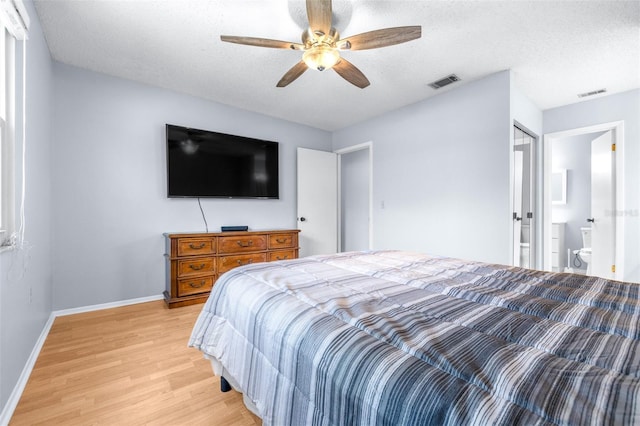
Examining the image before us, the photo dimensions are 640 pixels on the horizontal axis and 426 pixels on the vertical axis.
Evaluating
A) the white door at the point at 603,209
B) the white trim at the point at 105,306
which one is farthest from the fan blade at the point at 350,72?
the white door at the point at 603,209

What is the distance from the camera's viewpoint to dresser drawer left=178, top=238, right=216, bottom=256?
114 inches

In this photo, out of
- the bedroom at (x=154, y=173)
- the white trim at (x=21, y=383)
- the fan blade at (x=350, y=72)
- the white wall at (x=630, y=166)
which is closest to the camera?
the white trim at (x=21, y=383)

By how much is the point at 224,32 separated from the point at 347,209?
3.51 metres

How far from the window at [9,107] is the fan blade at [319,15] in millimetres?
1560

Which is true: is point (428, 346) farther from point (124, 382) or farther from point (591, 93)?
point (591, 93)

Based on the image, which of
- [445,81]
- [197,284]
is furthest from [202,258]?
[445,81]

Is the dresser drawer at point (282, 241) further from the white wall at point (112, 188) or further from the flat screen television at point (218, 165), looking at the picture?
the white wall at point (112, 188)

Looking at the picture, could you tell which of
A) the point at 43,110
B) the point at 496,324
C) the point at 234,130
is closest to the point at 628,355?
the point at 496,324

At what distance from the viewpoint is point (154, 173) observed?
310 cm

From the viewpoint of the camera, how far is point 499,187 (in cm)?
274

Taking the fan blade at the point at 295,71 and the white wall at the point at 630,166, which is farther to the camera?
the white wall at the point at 630,166

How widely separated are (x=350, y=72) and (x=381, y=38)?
1.45 feet

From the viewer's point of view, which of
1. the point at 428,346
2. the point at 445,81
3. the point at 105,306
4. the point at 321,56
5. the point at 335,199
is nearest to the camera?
the point at 428,346

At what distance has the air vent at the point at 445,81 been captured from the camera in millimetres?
2842
